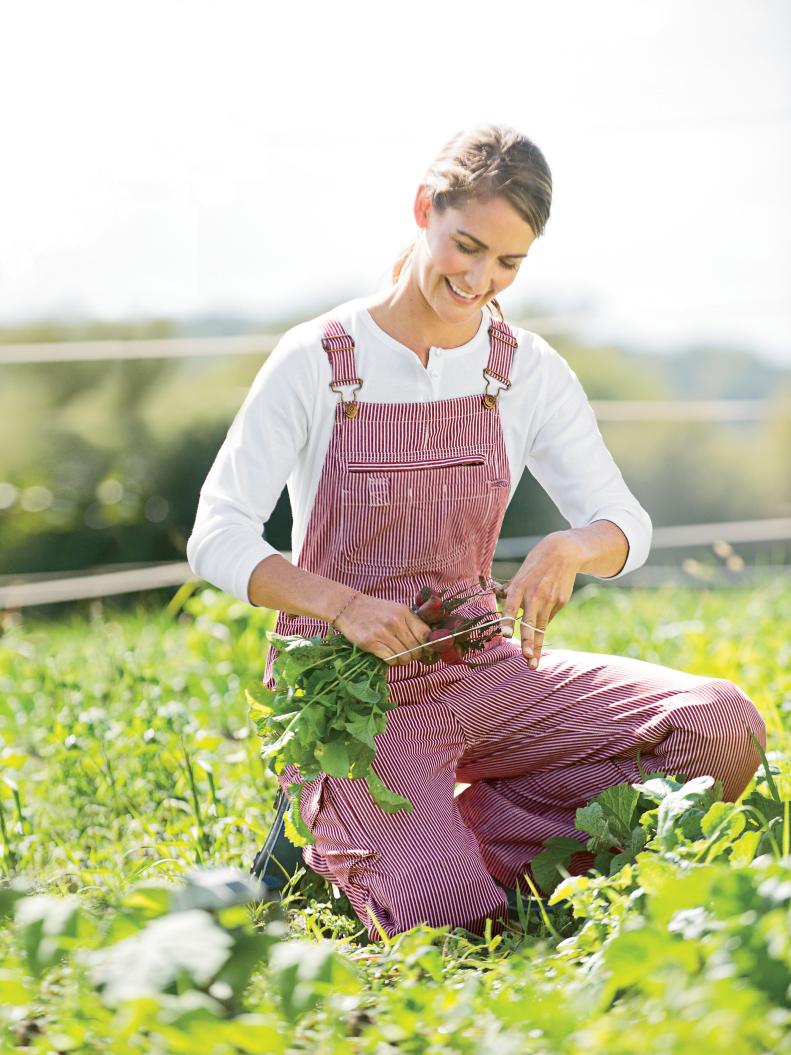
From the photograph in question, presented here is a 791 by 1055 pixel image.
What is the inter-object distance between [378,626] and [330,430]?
0.38 m

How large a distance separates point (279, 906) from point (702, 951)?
993 mm

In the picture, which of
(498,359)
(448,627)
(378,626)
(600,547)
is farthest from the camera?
(498,359)

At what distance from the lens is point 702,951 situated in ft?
3.82

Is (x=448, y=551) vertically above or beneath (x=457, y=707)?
above

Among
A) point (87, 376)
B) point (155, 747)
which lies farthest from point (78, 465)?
point (155, 747)

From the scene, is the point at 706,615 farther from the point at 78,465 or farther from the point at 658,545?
the point at 78,465

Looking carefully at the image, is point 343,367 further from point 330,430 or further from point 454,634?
point 454,634

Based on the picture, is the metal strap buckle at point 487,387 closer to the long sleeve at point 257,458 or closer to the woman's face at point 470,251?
the woman's face at point 470,251

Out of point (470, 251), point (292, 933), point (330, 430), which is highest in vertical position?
point (470, 251)

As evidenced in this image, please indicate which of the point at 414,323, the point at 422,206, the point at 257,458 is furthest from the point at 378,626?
the point at 422,206

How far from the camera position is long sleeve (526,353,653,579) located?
7.20ft

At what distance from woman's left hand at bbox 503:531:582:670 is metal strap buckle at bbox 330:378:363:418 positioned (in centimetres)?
37

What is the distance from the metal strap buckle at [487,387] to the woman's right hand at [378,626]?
45 cm

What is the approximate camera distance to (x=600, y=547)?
2066 mm
